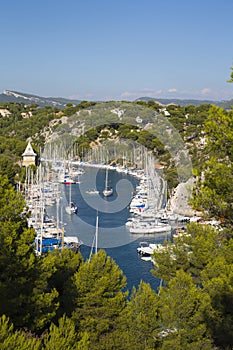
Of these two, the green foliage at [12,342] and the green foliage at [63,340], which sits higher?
the green foliage at [12,342]

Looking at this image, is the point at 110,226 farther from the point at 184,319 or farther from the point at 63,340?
the point at 63,340

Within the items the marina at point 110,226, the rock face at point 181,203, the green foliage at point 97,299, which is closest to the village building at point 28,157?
the marina at point 110,226

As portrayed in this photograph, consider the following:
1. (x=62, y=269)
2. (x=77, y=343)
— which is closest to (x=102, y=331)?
(x=62, y=269)

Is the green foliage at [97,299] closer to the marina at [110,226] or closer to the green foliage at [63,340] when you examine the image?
the green foliage at [63,340]

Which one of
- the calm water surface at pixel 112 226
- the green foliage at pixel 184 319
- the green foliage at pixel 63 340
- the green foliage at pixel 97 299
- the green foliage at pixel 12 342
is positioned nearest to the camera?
the green foliage at pixel 12 342

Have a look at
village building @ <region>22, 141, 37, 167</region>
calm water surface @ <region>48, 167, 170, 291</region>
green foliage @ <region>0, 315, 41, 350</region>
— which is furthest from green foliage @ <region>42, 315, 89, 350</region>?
village building @ <region>22, 141, 37, 167</region>

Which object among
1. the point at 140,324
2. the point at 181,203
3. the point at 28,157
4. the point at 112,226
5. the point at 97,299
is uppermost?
the point at 28,157

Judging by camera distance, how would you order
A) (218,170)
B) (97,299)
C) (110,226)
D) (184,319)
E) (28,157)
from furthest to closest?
(28,157) < (110,226) < (97,299) < (184,319) < (218,170)

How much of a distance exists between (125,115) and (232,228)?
3157 centimetres

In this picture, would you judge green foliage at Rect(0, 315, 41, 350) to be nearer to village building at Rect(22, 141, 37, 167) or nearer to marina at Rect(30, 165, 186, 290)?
marina at Rect(30, 165, 186, 290)

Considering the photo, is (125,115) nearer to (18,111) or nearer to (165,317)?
(18,111)

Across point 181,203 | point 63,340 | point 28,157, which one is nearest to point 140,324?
point 63,340

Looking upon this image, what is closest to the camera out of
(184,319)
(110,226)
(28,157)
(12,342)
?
(12,342)

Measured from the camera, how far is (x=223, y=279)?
5797 millimetres
